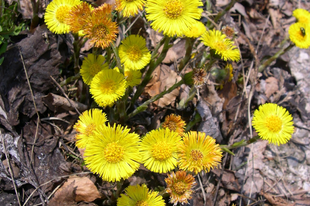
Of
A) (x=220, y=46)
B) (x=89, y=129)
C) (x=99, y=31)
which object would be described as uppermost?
(x=99, y=31)

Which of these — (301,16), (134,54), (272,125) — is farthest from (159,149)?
(301,16)

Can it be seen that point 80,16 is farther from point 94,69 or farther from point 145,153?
point 145,153

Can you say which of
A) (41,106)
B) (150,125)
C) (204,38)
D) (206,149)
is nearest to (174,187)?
(206,149)

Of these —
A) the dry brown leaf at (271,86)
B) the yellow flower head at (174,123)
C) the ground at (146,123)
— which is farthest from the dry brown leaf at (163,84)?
the dry brown leaf at (271,86)

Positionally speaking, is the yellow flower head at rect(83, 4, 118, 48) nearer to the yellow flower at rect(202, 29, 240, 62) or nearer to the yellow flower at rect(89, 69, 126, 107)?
the yellow flower at rect(89, 69, 126, 107)

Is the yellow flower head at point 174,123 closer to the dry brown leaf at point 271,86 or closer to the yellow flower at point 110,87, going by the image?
the yellow flower at point 110,87

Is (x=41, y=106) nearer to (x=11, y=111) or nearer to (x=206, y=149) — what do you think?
(x=11, y=111)
